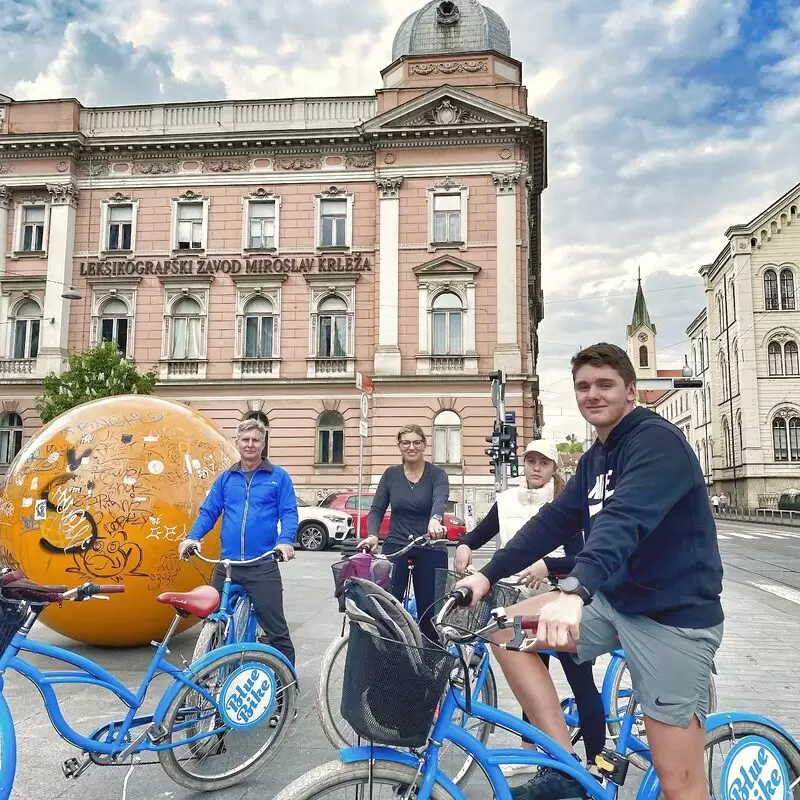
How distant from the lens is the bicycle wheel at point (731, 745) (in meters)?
2.84

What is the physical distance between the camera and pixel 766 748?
290 cm

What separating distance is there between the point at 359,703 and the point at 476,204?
91.1 feet

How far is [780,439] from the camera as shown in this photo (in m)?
52.0

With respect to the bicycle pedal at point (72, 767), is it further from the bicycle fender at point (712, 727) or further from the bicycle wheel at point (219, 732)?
the bicycle fender at point (712, 727)

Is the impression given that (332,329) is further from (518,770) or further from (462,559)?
(518,770)

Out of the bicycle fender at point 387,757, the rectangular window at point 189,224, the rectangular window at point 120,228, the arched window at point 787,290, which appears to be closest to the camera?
the bicycle fender at point 387,757

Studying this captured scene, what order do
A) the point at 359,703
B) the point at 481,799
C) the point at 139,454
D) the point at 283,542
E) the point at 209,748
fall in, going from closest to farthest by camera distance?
the point at 359,703, the point at 481,799, the point at 209,748, the point at 283,542, the point at 139,454

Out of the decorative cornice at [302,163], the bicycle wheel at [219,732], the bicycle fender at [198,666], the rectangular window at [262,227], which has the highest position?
the decorative cornice at [302,163]

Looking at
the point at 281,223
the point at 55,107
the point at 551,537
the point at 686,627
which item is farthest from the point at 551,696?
the point at 55,107

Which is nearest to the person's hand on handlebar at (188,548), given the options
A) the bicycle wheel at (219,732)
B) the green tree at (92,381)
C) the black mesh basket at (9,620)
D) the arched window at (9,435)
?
the bicycle wheel at (219,732)

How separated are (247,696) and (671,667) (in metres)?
2.34

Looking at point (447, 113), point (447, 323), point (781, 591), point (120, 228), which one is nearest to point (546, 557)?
point (781, 591)

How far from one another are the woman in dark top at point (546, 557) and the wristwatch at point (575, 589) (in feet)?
2.89

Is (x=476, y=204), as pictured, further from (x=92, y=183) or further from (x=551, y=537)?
(x=551, y=537)
